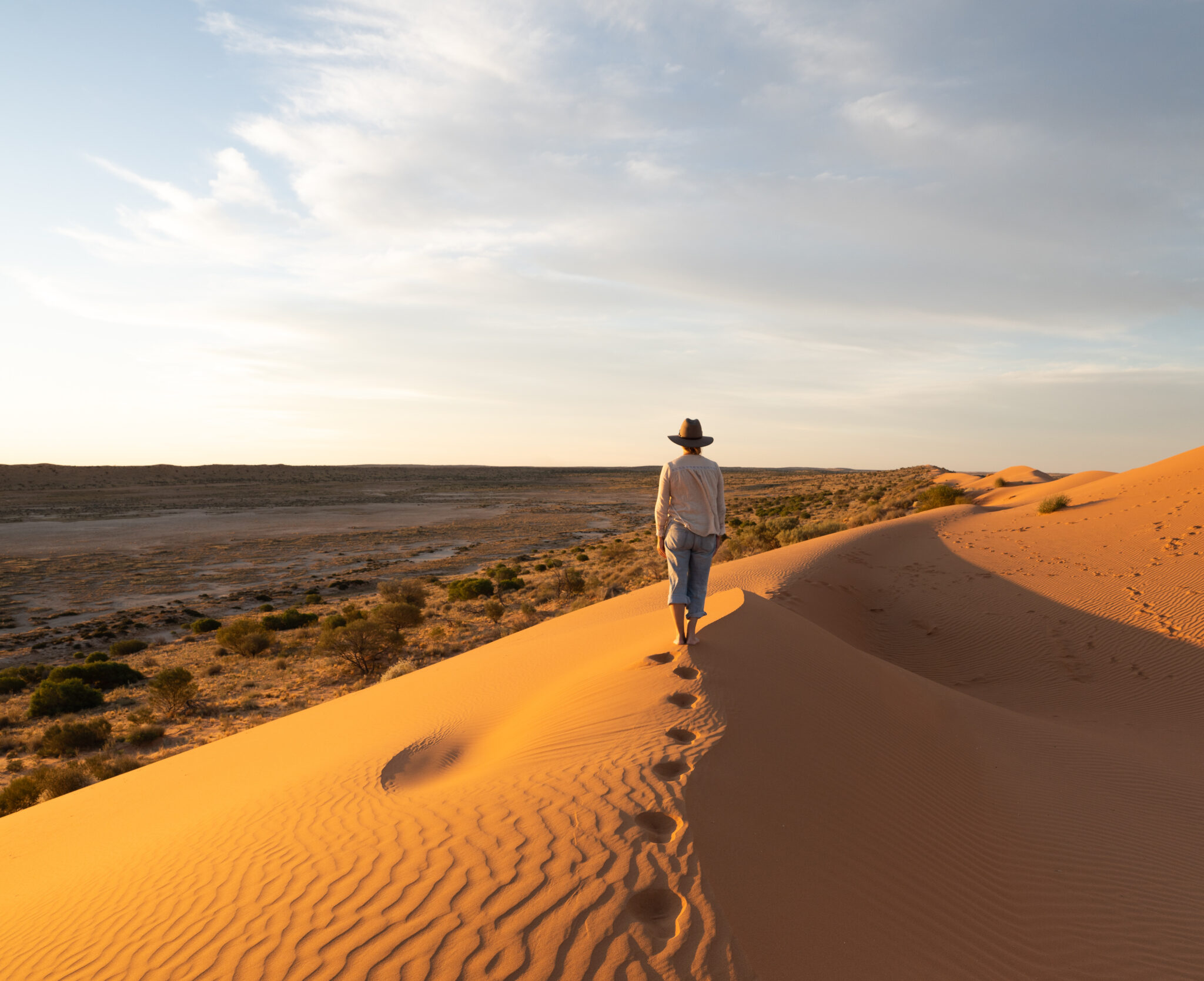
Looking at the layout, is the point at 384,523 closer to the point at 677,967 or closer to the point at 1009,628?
the point at 1009,628

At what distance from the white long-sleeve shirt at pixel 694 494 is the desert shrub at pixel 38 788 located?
8.87 meters

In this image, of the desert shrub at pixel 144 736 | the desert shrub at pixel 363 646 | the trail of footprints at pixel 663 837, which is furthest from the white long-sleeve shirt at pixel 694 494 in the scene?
the desert shrub at pixel 363 646

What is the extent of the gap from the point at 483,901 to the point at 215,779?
15.7 ft

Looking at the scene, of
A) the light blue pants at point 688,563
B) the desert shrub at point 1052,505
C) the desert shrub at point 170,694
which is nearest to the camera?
the light blue pants at point 688,563

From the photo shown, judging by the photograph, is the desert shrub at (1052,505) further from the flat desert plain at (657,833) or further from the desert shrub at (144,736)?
the desert shrub at (144,736)

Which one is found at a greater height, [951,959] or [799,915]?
[799,915]

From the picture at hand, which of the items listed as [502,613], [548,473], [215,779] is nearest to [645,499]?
[502,613]

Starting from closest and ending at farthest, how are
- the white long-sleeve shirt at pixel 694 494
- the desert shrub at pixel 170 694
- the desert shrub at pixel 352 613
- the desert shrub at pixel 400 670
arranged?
the white long-sleeve shirt at pixel 694 494 → the desert shrub at pixel 400 670 → the desert shrub at pixel 170 694 → the desert shrub at pixel 352 613

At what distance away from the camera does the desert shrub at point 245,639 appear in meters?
16.2

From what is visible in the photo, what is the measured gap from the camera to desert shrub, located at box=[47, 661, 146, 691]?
14133mm

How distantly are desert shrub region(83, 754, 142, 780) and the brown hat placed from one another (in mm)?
A: 8982

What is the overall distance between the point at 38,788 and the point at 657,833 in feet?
31.9

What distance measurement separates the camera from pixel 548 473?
497 ft

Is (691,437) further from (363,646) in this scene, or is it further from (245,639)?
(245,639)
